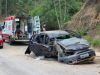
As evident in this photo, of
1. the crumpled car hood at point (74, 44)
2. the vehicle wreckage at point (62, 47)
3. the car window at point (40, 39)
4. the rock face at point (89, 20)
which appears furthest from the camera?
the rock face at point (89, 20)

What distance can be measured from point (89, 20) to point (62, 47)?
1101 cm

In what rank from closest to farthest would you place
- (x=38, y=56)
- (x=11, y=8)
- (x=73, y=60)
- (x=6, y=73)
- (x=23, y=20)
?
1. (x=6, y=73)
2. (x=73, y=60)
3. (x=38, y=56)
4. (x=23, y=20)
5. (x=11, y=8)

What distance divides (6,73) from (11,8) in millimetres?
67212

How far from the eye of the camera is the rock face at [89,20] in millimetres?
28906

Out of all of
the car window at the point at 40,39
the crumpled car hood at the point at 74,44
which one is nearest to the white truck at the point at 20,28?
the car window at the point at 40,39

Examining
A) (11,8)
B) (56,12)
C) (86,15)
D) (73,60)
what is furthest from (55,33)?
(11,8)

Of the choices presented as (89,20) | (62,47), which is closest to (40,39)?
(62,47)

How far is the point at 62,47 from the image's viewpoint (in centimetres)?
1933

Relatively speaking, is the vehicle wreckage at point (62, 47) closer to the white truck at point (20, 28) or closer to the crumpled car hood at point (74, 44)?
the crumpled car hood at point (74, 44)

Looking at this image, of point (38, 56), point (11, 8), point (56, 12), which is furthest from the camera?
point (11, 8)

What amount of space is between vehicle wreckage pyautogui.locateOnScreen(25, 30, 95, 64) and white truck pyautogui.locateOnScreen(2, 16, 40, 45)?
1014cm

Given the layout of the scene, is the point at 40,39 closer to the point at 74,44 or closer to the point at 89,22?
the point at 74,44

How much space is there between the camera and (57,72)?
1542cm

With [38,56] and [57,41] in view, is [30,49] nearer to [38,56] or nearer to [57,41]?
[38,56]
